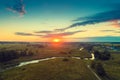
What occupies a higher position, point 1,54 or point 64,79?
point 1,54

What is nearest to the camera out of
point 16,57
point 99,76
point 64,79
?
point 64,79

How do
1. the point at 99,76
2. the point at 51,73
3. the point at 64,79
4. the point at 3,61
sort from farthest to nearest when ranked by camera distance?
the point at 3,61
the point at 51,73
the point at 99,76
the point at 64,79

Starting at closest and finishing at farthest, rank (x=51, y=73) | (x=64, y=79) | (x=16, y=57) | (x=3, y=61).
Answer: (x=64, y=79), (x=51, y=73), (x=3, y=61), (x=16, y=57)

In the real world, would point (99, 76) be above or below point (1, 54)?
below


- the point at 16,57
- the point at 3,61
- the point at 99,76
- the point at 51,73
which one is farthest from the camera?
the point at 16,57

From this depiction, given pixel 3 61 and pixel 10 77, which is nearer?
pixel 10 77

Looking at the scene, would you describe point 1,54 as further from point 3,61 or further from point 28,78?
point 28,78

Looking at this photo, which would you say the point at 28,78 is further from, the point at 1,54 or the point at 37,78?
the point at 1,54

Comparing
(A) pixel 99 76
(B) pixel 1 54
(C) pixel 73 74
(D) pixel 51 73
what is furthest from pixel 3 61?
(A) pixel 99 76

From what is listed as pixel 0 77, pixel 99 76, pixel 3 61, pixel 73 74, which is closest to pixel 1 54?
pixel 3 61
